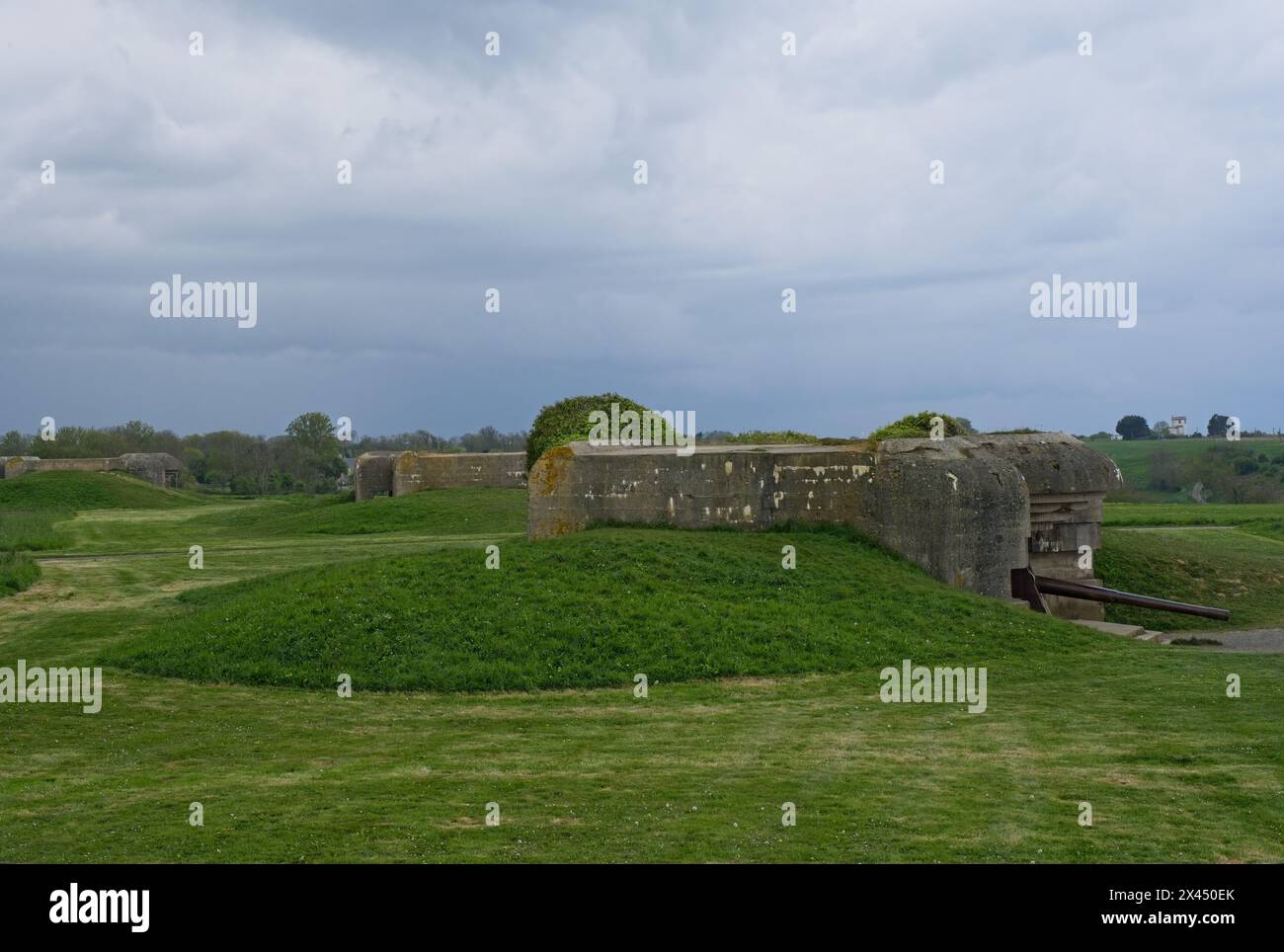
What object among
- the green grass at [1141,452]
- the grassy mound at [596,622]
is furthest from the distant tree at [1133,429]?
the grassy mound at [596,622]

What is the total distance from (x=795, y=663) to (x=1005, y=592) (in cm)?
603

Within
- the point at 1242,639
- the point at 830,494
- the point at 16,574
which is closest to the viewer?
the point at 830,494

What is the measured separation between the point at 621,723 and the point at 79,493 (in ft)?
161

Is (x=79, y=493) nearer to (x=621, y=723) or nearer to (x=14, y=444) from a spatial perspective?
(x=621, y=723)

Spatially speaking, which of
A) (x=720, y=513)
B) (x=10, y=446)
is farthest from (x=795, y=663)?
(x=10, y=446)

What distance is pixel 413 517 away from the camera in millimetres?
38344

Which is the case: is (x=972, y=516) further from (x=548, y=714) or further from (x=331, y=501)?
(x=331, y=501)

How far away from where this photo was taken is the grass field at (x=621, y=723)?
8.61 meters

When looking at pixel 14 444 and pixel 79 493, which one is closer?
pixel 79 493

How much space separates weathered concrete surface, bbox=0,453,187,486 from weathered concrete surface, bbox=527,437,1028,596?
4910 centimetres

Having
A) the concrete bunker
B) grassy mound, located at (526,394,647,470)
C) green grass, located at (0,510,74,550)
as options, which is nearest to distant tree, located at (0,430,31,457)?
green grass, located at (0,510,74,550)

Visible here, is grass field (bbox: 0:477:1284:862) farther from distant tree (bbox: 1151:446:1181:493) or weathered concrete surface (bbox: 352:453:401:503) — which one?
distant tree (bbox: 1151:446:1181:493)

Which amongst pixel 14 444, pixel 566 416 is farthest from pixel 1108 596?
pixel 14 444

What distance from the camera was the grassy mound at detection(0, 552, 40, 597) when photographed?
77.9 feet
